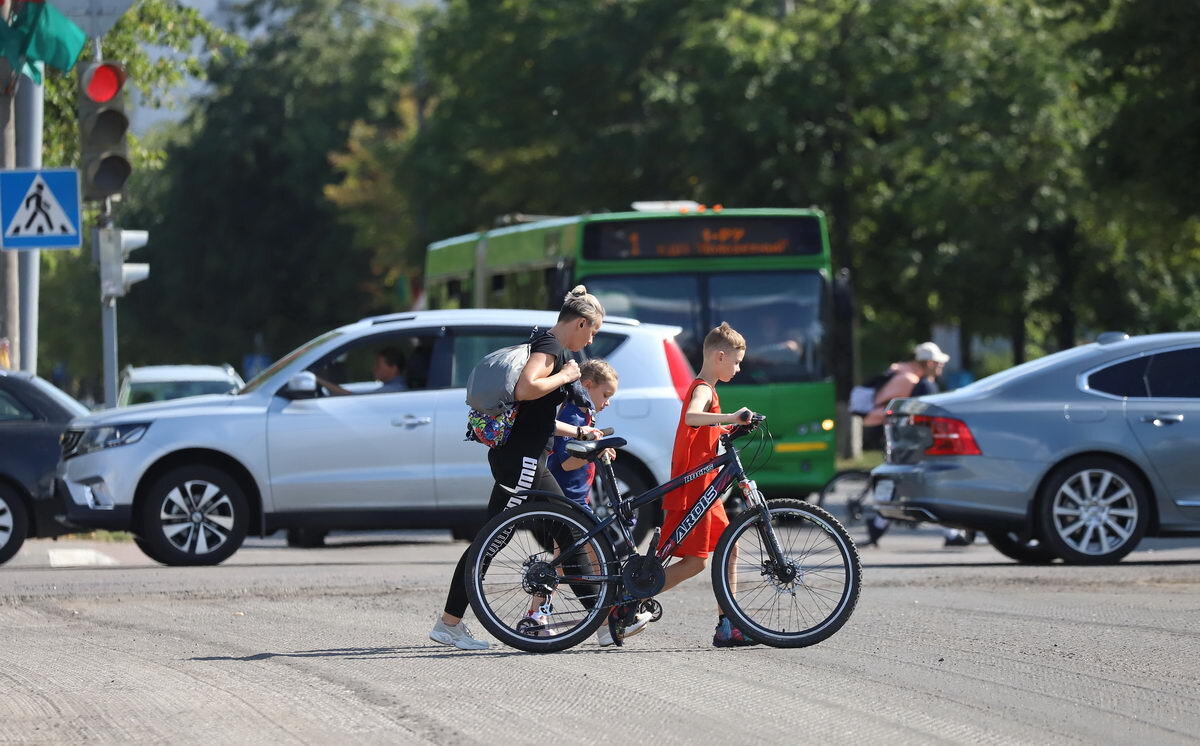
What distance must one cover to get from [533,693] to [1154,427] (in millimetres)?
6922

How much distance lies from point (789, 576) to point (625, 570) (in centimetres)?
68

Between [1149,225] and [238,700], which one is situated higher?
[1149,225]

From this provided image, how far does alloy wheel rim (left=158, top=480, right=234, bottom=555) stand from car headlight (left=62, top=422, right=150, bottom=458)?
439 mm

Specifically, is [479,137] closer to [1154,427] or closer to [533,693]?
[1154,427]

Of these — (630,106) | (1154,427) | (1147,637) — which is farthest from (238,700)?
(630,106)

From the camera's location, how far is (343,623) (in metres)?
10.1

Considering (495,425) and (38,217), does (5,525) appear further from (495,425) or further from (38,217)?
(495,425)

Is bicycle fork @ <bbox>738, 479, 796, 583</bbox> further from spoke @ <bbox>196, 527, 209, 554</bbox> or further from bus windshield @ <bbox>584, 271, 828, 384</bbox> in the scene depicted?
bus windshield @ <bbox>584, 271, 828, 384</bbox>

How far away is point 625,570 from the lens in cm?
871

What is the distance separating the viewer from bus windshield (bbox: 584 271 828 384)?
1931 centimetres

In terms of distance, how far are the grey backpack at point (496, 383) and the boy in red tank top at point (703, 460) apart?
72 centimetres

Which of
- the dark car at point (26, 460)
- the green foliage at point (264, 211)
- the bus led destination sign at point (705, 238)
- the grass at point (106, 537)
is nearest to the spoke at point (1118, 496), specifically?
the bus led destination sign at point (705, 238)

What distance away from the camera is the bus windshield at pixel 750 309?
19312 millimetres

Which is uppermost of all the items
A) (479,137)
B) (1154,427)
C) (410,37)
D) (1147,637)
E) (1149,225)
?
(410,37)
